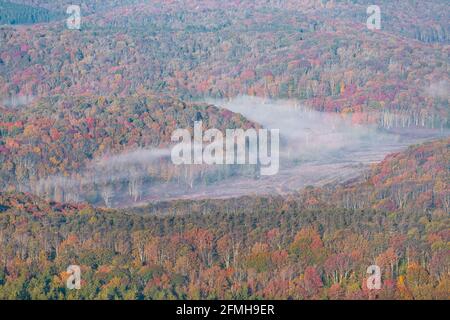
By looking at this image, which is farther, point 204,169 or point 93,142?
point 93,142

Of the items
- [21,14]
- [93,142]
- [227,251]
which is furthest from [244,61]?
[227,251]

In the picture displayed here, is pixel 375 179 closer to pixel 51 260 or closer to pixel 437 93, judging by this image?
pixel 51 260

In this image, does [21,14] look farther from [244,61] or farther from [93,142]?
[93,142]

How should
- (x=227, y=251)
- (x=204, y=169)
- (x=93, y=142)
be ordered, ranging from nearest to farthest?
(x=227, y=251) < (x=204, y=169) < (x=93, y=142)

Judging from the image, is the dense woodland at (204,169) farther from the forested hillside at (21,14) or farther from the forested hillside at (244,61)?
the forested hillside at (21,14)

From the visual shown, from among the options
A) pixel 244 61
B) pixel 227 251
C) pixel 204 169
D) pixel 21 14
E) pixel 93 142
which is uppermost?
pixel 21 14

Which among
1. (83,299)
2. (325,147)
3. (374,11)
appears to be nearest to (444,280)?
(83,299)

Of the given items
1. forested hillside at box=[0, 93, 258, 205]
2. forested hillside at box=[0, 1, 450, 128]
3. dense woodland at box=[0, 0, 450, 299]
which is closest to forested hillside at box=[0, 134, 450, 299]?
dense woodland at box=[0, 0, 450, 299]

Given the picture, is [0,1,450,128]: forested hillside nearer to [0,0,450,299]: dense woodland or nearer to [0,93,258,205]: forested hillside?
[0,0,450,299]: dense woodland

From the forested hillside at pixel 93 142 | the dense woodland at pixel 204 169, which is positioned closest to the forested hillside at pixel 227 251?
the dense woodland at pixel 204 169

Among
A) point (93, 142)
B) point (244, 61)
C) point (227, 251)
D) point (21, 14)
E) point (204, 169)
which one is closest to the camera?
point (227, 251)
